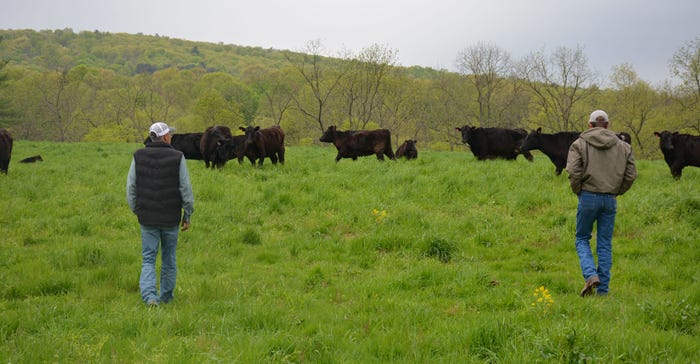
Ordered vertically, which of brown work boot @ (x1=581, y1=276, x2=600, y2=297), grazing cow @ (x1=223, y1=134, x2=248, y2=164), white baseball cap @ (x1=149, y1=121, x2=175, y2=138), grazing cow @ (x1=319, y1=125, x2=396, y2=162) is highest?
white baseball cap @ (x1=149, y1=121, x2=175, y2=138)

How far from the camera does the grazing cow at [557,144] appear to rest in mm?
14234

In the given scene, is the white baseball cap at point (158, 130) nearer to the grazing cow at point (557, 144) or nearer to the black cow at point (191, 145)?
the grazing cow at point (557, 144)

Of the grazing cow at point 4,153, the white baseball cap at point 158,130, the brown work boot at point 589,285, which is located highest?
the white baseball cap at point 158,130

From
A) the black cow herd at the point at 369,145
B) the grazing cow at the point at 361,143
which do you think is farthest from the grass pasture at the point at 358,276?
the grazing cow at the point at 361,143

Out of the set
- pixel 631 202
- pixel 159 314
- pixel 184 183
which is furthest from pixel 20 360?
pixel 631 202

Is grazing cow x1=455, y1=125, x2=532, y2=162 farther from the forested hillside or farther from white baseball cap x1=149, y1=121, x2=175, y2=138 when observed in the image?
the forested hillside

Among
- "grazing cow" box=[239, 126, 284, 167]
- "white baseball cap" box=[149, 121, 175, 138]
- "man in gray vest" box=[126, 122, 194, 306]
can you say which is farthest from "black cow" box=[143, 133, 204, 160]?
"man in gray vest" box=[126, 122, 194, 306]

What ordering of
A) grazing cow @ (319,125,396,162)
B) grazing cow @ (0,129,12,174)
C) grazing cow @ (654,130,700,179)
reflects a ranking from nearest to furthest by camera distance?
grazing cow @ (654,130,700,179) → grazing cow @ (0,129,12,174) → grazing cow @ (319,125,396,162)

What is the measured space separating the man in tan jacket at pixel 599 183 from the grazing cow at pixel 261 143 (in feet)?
41.5

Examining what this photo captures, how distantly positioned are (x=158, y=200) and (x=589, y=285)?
5.35 m

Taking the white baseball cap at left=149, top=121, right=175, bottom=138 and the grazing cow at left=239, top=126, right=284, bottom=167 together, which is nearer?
the white baseball cap at left=149, top=121, right=175, bottom=138

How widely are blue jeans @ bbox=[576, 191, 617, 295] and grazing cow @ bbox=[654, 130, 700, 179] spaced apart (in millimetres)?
9221

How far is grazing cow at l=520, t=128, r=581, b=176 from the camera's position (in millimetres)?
14234

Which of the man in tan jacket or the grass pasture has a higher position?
the man in tan jacket
